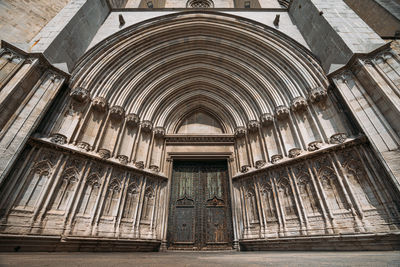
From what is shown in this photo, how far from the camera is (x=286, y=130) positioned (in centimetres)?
597

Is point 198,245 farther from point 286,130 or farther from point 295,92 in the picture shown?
point 295,92

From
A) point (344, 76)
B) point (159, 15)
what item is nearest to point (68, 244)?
point (344, 76)

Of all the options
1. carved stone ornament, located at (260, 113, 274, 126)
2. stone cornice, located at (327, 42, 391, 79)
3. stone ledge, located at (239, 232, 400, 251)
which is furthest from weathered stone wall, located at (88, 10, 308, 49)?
stone ledge, located at (239, 232, 400, 251)

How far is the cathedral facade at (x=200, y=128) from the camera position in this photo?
403 centimetres

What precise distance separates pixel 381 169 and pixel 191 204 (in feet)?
17.2

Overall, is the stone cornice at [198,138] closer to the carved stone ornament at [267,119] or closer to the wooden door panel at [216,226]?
the carved stone ornament at [267,119]

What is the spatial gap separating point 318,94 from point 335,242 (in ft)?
12.6

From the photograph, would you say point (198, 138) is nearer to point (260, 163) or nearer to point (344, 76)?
point (260, 163)

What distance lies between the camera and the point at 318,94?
5410 mm

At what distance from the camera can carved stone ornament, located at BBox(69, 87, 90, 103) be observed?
5305mm

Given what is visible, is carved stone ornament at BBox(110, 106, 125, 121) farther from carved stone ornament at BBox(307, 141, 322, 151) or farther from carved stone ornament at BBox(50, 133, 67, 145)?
carved stone ornament at BBox(307, 141, 322, 151)

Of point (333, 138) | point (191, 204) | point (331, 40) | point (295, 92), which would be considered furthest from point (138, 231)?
point (331, 40)

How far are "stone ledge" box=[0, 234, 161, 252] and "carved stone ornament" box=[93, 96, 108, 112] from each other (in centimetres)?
351

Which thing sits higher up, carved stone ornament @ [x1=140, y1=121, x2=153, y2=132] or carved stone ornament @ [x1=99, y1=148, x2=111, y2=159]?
carved stone ornament @ [x1=140, y1=121, x2=153, y2=132]
